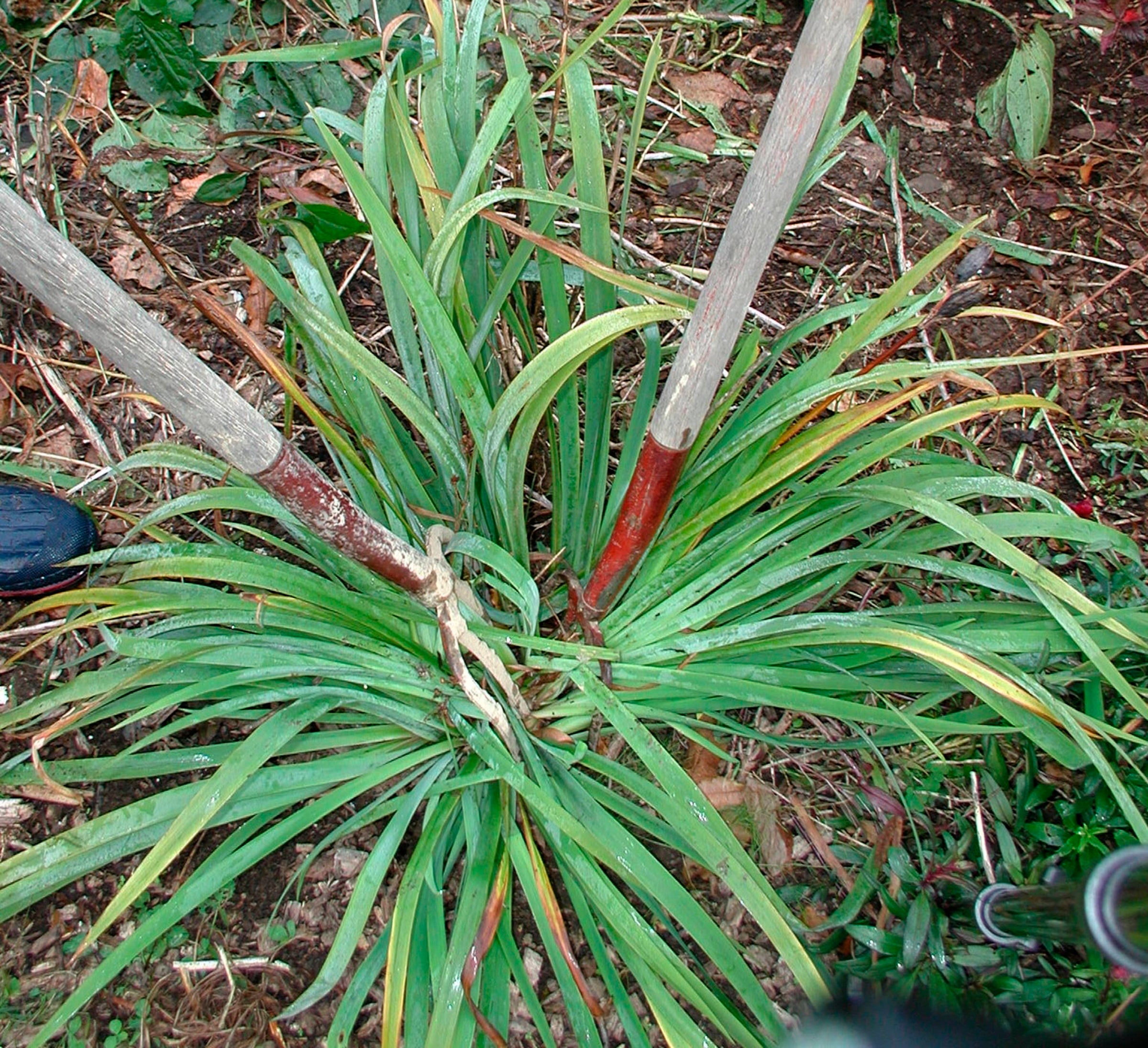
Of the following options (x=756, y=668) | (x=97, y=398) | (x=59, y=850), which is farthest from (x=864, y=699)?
(x=97, y=398)

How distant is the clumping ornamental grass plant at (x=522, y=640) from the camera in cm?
103

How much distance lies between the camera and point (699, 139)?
6.25ft

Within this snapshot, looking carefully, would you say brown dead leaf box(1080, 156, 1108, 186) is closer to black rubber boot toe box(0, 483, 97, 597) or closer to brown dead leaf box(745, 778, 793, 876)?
brown dead leaf box(745, 778, 793, 876)

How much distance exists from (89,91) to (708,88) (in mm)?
1321

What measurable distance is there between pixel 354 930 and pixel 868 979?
0.66 m

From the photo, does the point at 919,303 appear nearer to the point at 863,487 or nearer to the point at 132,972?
the point at 863,487

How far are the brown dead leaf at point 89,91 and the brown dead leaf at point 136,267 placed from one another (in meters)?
0.33

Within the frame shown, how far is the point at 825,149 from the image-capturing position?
106 centimetres

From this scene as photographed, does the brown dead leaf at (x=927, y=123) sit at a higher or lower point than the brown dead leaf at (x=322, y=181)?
lower

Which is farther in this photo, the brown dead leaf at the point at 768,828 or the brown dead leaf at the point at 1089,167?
the brown dead leaf at the point at 1089,167

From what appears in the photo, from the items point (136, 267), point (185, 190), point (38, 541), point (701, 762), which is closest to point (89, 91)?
point (185, 190)

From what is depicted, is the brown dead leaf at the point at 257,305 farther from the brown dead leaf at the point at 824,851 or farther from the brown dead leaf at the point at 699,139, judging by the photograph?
the brown dead leaf at the point at 824,851

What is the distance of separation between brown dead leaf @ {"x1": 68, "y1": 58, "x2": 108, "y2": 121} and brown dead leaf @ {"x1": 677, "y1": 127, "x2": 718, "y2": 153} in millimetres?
1211

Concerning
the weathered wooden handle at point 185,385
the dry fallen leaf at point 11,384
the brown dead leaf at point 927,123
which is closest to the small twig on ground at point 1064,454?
the brown dead leaf at point 927,123
